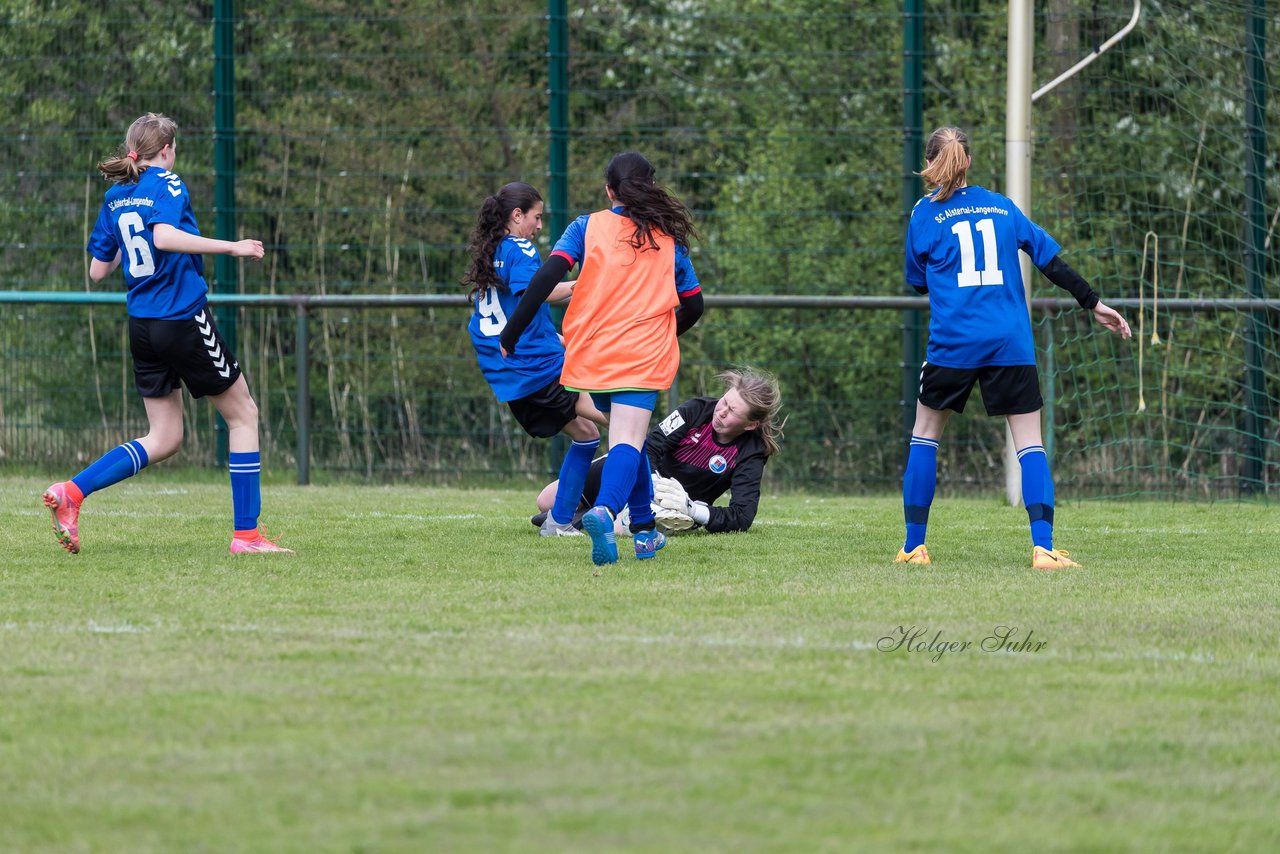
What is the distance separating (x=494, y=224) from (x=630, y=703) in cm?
388

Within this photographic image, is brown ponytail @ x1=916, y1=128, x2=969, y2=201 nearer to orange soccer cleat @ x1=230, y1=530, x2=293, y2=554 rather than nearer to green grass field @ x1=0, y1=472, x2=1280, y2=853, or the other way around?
green grass field @ x1=0, y1=472, x2=1280, y2=853

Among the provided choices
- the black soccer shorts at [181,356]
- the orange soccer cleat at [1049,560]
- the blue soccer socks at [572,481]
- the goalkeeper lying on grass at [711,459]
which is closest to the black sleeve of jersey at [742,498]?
the goalkeeper lying on grass at [711,459]

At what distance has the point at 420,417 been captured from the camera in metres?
11.6

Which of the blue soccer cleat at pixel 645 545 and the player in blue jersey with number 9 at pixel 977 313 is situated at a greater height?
the player in blue jersey with number 9 at pixel 977 313

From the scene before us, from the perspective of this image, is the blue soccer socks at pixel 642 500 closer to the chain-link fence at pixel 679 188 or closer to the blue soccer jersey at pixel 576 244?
the blue soccer jersey at pixel 576 244

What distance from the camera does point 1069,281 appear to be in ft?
22.6

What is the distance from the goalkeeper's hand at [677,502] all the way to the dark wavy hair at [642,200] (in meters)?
1.30

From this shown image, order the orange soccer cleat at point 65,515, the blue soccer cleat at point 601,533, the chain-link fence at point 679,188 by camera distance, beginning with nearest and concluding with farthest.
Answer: the blue soccer cleat at point 601,533, the orange soccer cleat at point 65,515, the chain-link fence at point 679,188

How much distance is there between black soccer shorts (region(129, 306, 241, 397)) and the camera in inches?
271

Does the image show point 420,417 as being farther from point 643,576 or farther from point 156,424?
point 643,576

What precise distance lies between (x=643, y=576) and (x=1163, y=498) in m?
5.08

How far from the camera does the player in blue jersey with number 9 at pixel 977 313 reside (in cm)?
679

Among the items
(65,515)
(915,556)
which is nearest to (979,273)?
(915,556)

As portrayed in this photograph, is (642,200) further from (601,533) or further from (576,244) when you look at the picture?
(601,533)
